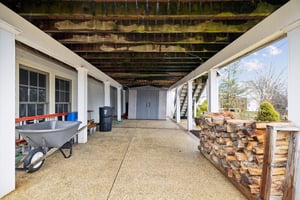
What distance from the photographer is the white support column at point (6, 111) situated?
2.35m

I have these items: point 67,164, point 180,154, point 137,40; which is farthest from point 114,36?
point 180,154

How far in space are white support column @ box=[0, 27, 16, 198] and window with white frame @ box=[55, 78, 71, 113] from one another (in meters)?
3.87

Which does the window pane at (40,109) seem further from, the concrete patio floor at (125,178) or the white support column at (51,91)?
the concrete patio floor at (125,178)

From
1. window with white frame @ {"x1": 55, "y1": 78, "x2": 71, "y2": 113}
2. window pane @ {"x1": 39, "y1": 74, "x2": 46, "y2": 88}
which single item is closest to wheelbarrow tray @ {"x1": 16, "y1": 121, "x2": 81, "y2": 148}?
window pane @ {"x1": 39, "y1": 74, "x2": 46, "y2": 88}

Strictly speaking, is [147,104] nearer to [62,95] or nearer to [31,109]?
[62,95]

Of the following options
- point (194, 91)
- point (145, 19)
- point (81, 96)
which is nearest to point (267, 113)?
point (145, 19)

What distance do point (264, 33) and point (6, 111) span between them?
3.68 metres

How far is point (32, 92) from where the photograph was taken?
4.89 metres

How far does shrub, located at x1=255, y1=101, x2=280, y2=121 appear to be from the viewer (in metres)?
3.58

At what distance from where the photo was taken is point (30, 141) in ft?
10.7

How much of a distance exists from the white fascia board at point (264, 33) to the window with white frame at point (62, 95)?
5151mm

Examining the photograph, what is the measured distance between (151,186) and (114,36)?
9.24ft

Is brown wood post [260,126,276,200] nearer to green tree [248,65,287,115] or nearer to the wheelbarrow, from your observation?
green tree [248,65,287,115]

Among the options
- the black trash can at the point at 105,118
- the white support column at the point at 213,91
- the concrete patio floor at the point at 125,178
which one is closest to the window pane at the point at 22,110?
the concrete patio floor at the point at 125,178
